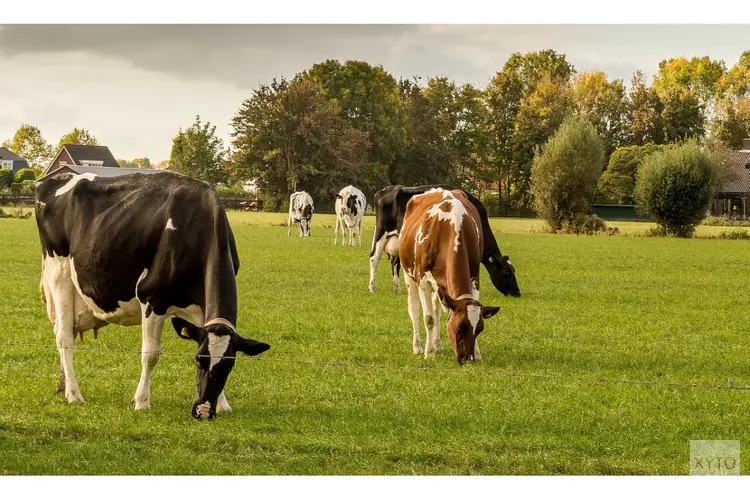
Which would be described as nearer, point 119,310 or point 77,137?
point 119,310

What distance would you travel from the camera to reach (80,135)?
124 metres

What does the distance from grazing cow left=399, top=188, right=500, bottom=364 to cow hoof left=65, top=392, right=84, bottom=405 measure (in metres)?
3.95

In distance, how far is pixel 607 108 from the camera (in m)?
85.2

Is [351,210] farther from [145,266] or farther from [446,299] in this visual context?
[145,266]

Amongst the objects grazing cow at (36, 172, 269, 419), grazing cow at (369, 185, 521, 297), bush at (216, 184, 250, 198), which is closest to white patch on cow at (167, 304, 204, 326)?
grazing cow at (36, 172, 269, 419)

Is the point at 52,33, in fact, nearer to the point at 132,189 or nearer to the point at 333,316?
the point at 333,316

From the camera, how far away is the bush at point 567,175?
51.7m

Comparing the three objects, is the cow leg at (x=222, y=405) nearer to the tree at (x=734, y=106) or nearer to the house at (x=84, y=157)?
the tree at (x=734, y=106)

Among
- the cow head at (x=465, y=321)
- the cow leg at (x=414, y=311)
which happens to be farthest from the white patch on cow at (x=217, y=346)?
the cow leg at (x=414, y=311)

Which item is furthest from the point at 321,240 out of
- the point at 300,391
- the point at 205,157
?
the point at 205,157

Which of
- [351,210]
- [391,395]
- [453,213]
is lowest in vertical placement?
[391,395]

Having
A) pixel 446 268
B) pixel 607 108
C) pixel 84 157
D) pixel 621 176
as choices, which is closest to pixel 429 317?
pixel 446 268

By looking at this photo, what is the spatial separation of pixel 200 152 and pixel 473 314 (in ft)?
257

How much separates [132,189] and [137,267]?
874 millimetres
